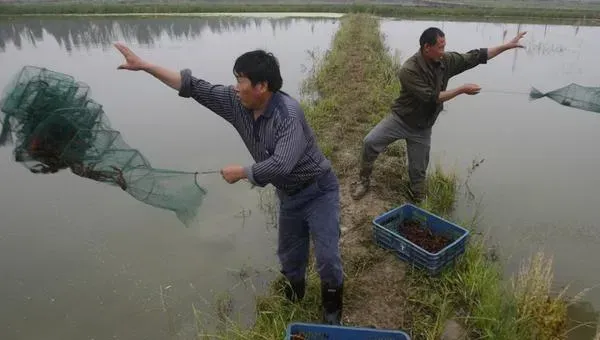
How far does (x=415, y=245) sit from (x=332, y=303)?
0.82 meters

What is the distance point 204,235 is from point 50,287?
136 cm

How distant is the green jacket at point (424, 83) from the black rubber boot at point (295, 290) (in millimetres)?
1843

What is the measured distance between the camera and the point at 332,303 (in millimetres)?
2703

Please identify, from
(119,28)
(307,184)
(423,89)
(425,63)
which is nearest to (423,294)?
(307,184)

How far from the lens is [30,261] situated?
3891 mm

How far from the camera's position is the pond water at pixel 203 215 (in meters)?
3.42

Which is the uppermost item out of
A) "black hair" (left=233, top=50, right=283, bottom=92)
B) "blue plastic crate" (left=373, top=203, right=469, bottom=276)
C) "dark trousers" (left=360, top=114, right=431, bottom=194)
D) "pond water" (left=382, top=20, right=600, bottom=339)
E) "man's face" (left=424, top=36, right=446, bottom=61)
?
"black hair" (left=233, top=50, right=283, bottom=92)

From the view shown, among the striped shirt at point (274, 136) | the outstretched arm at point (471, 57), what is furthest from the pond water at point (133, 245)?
the outstretched arm at point (471, 57)

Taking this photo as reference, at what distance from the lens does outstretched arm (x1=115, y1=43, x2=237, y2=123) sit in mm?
2365

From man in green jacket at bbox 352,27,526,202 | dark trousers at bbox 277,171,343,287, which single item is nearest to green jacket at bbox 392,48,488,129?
man in green jacket at bbox 352,27,526,202

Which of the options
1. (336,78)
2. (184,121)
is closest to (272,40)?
(336,78)

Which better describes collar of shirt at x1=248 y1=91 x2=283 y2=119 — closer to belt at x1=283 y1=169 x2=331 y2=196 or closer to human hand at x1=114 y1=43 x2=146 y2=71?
belt at x1=283 y1=169 x2=331 y2=196

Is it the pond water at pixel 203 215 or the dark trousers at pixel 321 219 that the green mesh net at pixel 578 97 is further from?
the dark trousers at pixel 321 219

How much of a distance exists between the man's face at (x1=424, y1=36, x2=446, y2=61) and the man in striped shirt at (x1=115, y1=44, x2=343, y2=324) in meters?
1.71
